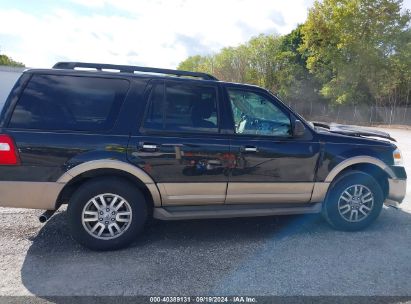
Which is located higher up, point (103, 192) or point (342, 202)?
point (103, 192)

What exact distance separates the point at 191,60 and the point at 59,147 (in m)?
71.7

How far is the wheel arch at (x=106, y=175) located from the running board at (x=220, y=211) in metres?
0.16

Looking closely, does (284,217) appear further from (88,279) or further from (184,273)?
(88,279)

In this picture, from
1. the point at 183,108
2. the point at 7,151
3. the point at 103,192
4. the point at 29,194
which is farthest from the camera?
the point at 183,108

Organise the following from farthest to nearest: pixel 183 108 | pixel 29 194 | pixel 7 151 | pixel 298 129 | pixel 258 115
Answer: pixel 258 115, pixel 298 129, pixel 183 108, pixel 29 194, pixel 7 151

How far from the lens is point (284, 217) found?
193 inches

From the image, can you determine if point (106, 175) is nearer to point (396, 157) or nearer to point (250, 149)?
→ point (250, 149)

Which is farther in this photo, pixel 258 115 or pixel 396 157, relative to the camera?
pixel 396 157

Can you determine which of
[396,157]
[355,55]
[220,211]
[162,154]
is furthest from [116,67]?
[355,55]

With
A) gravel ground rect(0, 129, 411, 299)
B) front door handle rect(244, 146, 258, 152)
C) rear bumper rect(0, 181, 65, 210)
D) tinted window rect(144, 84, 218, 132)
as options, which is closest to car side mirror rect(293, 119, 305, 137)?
front door handle rect(244, 146, 258, 152)

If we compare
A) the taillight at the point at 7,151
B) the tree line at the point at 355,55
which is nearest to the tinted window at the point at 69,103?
the taillight at the point at 7,151

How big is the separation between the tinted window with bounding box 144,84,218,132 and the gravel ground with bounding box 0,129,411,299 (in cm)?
140

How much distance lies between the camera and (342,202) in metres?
4.37

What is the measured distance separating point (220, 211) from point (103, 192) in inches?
53.1
